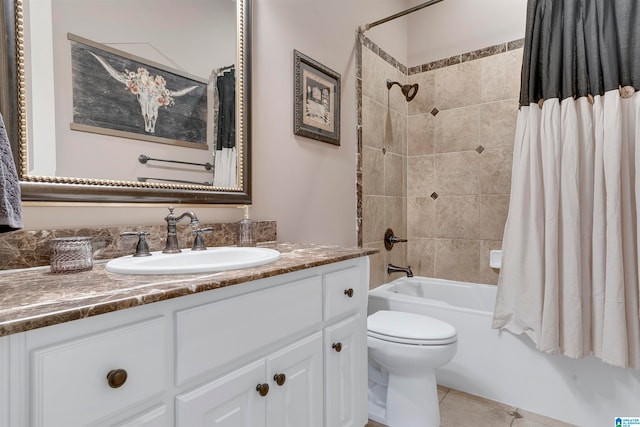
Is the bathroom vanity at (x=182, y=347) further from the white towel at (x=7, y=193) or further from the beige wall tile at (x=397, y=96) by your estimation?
the beige wall tile at (x=397, y=96)

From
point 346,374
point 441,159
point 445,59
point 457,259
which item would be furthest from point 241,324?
point 445,59

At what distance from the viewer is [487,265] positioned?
246 cm

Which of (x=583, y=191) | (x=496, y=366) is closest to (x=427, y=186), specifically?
(x=583, y=191)

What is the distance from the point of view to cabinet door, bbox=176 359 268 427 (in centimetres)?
73

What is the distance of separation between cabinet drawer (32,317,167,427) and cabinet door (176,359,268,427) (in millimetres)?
94

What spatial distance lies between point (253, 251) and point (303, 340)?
36 centimetres

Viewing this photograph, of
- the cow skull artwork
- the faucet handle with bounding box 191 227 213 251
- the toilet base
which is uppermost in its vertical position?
the cow skull artwork

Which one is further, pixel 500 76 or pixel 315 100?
pixel 500 76

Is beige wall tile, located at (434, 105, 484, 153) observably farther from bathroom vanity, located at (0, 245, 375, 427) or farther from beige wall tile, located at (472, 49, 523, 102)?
bathroom vanity, located at (0, 245, 375, 427)

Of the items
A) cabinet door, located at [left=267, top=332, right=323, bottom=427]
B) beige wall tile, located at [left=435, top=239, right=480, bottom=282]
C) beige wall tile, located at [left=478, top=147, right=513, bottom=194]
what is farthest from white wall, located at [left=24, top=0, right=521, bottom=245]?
beige wall tile, located at [left=478, top=147, right=513, bottom=194]

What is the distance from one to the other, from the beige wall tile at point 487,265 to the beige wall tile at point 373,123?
3.44 feet

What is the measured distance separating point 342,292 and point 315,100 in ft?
3.65

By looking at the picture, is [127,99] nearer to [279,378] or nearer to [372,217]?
[279,378]

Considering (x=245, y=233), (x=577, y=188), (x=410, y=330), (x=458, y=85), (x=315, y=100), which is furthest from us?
(x=458, y=85)
